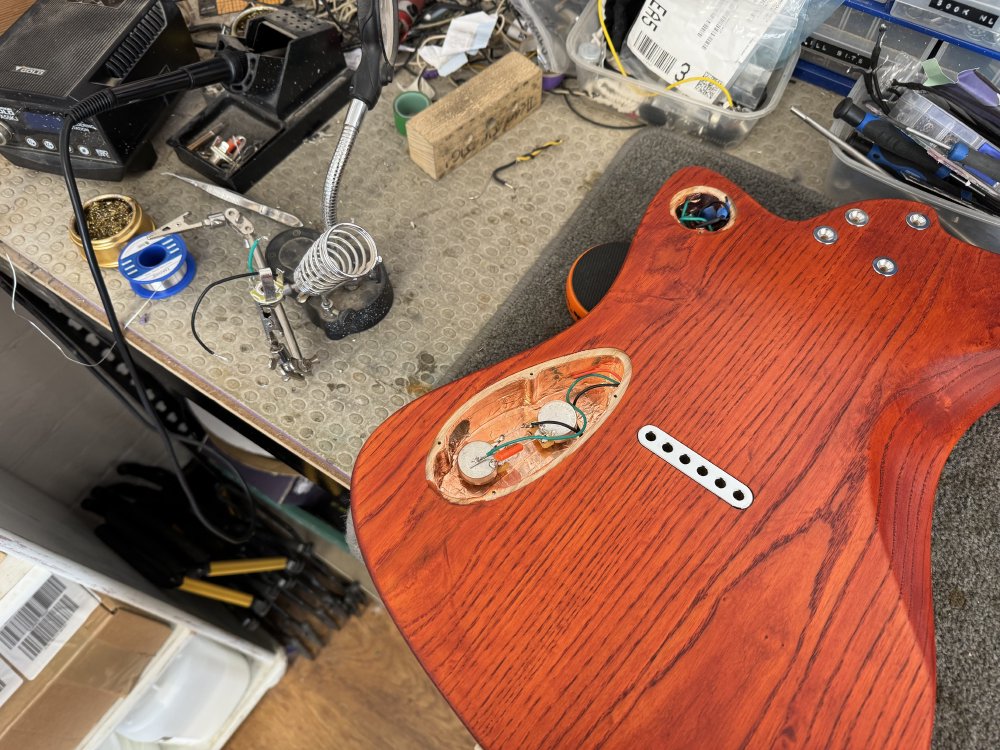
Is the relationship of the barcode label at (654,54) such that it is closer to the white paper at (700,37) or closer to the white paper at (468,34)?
the white paper at (700,37)

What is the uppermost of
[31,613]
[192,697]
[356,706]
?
[31,613]

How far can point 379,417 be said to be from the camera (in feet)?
2.22

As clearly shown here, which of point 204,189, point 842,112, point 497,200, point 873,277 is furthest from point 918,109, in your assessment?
point 204,189

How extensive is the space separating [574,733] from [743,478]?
23cm

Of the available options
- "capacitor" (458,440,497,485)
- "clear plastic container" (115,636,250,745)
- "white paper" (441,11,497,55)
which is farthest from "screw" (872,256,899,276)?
"clear plastic container" (115,636,250,745)

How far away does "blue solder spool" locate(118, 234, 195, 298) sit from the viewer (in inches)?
28.2

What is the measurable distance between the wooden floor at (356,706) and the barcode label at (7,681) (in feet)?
1.81

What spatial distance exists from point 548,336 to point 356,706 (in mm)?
853

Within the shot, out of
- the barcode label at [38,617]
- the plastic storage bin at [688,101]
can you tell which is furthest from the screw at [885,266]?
the barcode label at [38,617]

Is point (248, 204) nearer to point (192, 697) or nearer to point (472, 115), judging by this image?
point (472, 115)

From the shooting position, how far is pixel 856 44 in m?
0.83

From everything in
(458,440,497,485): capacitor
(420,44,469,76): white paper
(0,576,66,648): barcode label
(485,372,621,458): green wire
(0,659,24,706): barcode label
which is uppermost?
(420,44,469,76): white paper

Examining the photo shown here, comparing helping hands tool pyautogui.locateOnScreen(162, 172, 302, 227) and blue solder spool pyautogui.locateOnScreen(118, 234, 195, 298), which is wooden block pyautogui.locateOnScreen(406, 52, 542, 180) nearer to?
A: helping hands tool pyautogui.locateOnScreen(162, 172, 302, 227)

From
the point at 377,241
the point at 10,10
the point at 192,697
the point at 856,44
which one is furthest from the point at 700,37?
the point at 192,697
